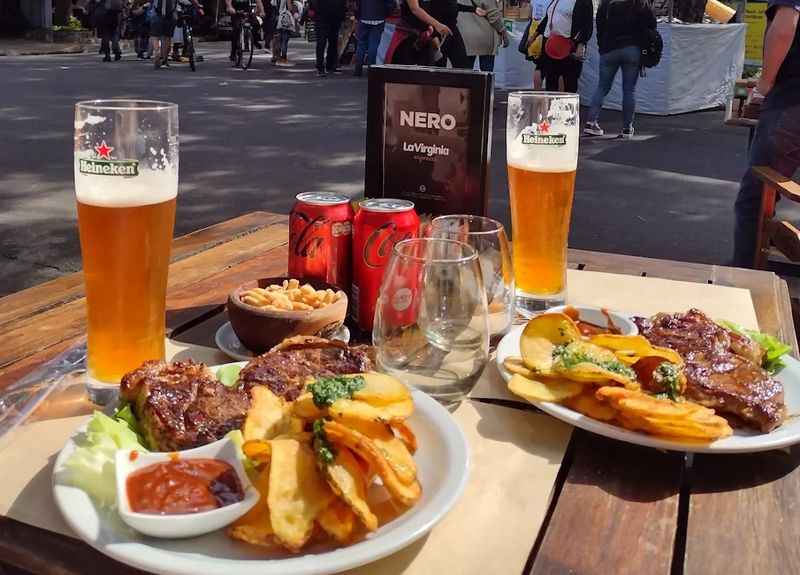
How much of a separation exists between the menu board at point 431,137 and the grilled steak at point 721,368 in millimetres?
Answer: 525

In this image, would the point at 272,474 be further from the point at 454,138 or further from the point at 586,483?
the point at 454,138

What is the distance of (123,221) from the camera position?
4.69 feet

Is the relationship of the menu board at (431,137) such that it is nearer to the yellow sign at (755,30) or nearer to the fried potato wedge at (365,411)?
the fried potato wedge at (365,411)

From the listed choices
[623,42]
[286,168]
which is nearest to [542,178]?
[286,168]

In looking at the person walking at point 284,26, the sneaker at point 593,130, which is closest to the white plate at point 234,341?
the sneaker at point 593,130

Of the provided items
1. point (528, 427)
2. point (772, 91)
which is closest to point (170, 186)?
point (528, 427)

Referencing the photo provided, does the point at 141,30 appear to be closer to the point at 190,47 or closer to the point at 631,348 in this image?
the point at 190,47

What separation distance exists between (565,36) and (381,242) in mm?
8953

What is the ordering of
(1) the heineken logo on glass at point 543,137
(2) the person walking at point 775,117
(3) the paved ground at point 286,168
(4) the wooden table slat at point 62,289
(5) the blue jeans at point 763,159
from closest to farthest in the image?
(1) the heineken logo on glass at point 543,137, (4) the wooden table slat at point 62,289, (2) the person walking at point 775,117, (5) the blue jeans at point 763,159, (3) the paved ground at point 286,168

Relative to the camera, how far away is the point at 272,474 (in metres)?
1.05

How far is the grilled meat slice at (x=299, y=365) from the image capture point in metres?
1.36

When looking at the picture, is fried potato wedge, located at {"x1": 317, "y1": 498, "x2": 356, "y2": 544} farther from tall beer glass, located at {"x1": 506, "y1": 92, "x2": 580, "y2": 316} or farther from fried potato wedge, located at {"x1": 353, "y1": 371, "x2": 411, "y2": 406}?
tall beer glass, located at {"x1": 506, "y1": 92, "x2": 580, "y2": 316}

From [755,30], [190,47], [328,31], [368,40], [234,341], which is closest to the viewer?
[234,341]

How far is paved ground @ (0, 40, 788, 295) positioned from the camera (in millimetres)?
5840
